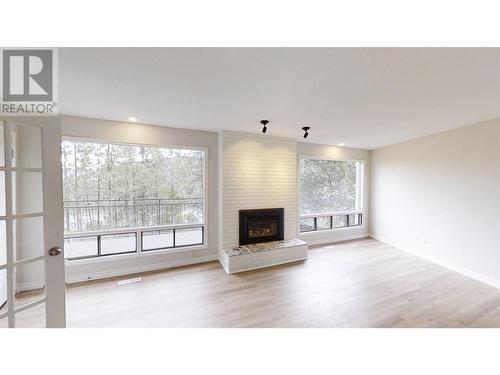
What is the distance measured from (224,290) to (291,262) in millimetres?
1381

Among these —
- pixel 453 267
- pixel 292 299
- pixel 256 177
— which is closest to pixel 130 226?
pixel 256 177

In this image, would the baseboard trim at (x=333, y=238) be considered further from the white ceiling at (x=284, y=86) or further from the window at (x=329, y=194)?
the white ceiling at (x=284, y=86)

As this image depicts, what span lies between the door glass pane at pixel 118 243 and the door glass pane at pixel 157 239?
0.17 metres

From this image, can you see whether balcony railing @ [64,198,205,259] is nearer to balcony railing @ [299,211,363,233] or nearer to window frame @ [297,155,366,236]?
→ window frame @ [297,155,366,236]

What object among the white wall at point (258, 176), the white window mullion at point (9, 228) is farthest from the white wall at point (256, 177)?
the white window mullion at point (9, 228)

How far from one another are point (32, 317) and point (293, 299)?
2.25 metres

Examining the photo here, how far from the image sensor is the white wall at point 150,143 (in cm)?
260

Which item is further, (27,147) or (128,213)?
(128,213)

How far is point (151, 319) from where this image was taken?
189cm

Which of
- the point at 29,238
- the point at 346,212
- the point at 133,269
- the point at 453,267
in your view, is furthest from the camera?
the point at 346,212

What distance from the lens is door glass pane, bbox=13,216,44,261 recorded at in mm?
1246

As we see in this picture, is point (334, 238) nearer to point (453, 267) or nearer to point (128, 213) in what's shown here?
point (453, 267)

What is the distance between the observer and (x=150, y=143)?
2.95 m
